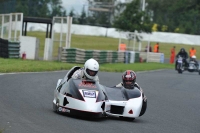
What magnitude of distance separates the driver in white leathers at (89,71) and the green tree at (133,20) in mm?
36536

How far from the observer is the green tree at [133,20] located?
1854 inches

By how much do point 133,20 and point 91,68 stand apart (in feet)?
123

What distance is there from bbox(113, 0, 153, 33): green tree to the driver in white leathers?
36536 mm

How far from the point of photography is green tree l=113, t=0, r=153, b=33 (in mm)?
47094

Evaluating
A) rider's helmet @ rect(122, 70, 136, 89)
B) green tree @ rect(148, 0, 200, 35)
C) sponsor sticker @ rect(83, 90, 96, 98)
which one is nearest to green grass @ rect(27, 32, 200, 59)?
green tree @ rect(148, 0, 200, 35)

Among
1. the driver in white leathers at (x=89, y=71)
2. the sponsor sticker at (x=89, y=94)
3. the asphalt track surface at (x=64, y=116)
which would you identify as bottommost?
the asphalt track surface at (x=64, y=116)

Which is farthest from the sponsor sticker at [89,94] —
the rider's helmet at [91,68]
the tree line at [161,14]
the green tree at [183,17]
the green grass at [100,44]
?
the green tree at [183,17]

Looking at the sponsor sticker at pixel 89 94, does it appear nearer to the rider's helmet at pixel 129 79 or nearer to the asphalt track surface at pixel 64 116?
the asphalt track surface at pixel 64 116

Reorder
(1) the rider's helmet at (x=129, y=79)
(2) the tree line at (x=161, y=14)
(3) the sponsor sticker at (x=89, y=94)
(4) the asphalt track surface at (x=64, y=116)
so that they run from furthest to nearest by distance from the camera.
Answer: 1. (2) the tree line at (x=161, y=14)
2. (1) the rider's helmet at (x=129, y=79)
3. (3) the sponsor sticker at (x=89, y=94)
4. (4) the asphalt track surface at (x=64, y=116)

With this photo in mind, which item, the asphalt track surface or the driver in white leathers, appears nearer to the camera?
the asphalt track surface

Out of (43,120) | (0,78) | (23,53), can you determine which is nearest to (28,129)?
(43,120)

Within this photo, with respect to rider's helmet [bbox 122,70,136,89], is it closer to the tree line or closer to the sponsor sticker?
the sponsor sticker

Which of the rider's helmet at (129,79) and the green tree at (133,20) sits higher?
the green tree at (133,20)

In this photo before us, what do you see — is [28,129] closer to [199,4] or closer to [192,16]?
[192,16]
